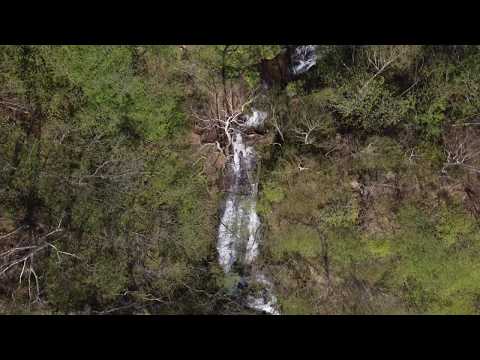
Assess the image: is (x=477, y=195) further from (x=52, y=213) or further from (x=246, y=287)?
(x=52, y=213)

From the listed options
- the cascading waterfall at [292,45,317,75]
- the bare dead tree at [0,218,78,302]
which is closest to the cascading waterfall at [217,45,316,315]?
the cascading waterfall at [292,45,317,75]

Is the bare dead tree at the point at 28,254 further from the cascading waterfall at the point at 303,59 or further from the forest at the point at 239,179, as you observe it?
the cascading waterfall at the point at 303,59

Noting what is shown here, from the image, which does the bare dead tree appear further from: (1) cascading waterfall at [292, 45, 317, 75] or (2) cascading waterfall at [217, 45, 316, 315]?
(1) cascading waterfall at [292, 45, 317, 75]

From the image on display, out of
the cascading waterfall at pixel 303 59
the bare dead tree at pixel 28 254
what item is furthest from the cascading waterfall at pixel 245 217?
the bare dead tree at pixel 28 254

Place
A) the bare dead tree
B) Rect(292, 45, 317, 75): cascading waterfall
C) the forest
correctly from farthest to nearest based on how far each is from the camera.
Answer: Rect(292, 45, 317, 75): cascading waterfall, the bare dead tree, the forest

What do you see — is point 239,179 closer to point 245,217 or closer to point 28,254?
point 245,217

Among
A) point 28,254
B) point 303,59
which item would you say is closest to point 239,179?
point 303,59

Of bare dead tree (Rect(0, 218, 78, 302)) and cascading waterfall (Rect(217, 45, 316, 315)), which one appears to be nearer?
bare dead tree (Rect(0, 218, 78, 302))

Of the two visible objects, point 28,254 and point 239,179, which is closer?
point 28,254
